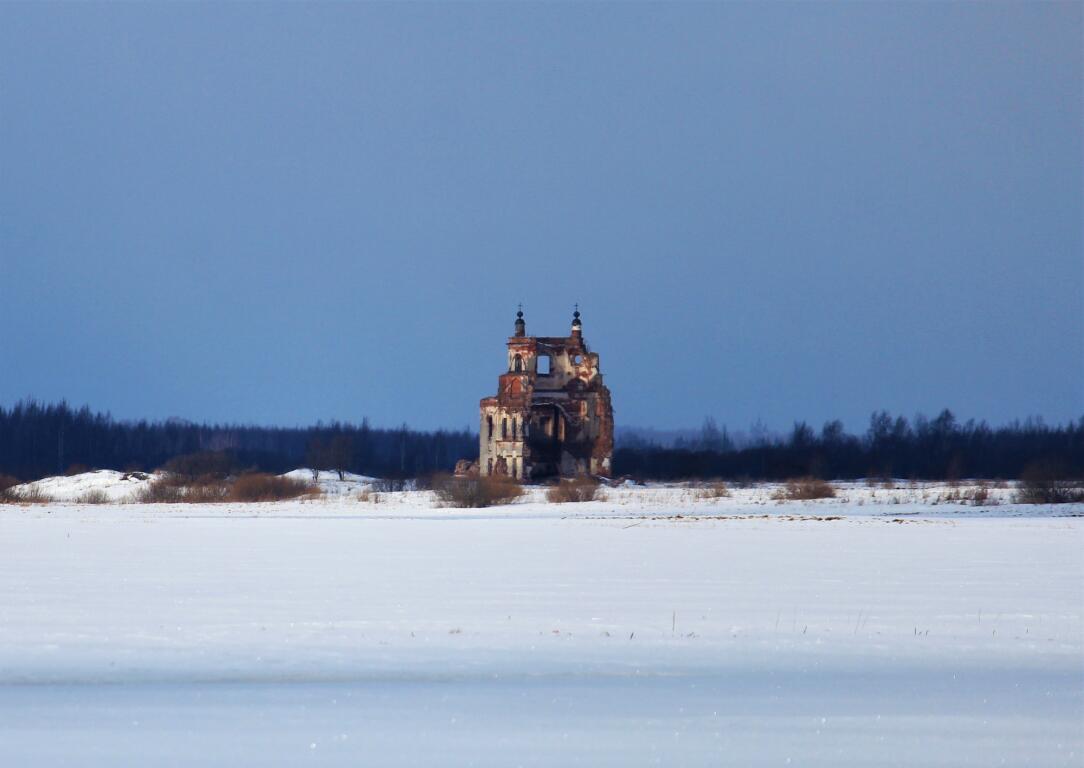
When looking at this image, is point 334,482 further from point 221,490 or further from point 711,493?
point 711,493

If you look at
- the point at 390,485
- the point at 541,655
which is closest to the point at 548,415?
the point at 390,485

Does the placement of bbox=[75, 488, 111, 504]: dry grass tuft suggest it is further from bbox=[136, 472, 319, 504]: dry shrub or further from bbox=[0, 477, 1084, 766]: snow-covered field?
bbox=[0, 477, 1084, 766]: snow-covered field

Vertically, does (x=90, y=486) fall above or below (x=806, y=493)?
above

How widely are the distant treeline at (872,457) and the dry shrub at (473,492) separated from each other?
13.6 m

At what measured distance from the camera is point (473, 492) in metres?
Answer: 37.8

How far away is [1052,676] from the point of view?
1057cm

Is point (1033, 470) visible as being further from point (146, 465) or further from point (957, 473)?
point (146, 465)

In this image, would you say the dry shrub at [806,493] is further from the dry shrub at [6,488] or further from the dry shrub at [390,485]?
the dry shrub at [6,488]

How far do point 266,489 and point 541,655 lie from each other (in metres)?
33.0

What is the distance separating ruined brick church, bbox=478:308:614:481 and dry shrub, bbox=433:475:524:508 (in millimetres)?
6177

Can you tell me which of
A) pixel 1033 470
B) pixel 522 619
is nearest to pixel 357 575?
pixel 522 619

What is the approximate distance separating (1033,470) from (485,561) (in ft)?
85.6

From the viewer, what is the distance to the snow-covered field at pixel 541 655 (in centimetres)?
839

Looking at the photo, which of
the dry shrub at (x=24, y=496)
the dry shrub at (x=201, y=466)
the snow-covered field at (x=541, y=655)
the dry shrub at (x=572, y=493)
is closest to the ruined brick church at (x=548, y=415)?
the dry shrub at (x=572, y=493)
